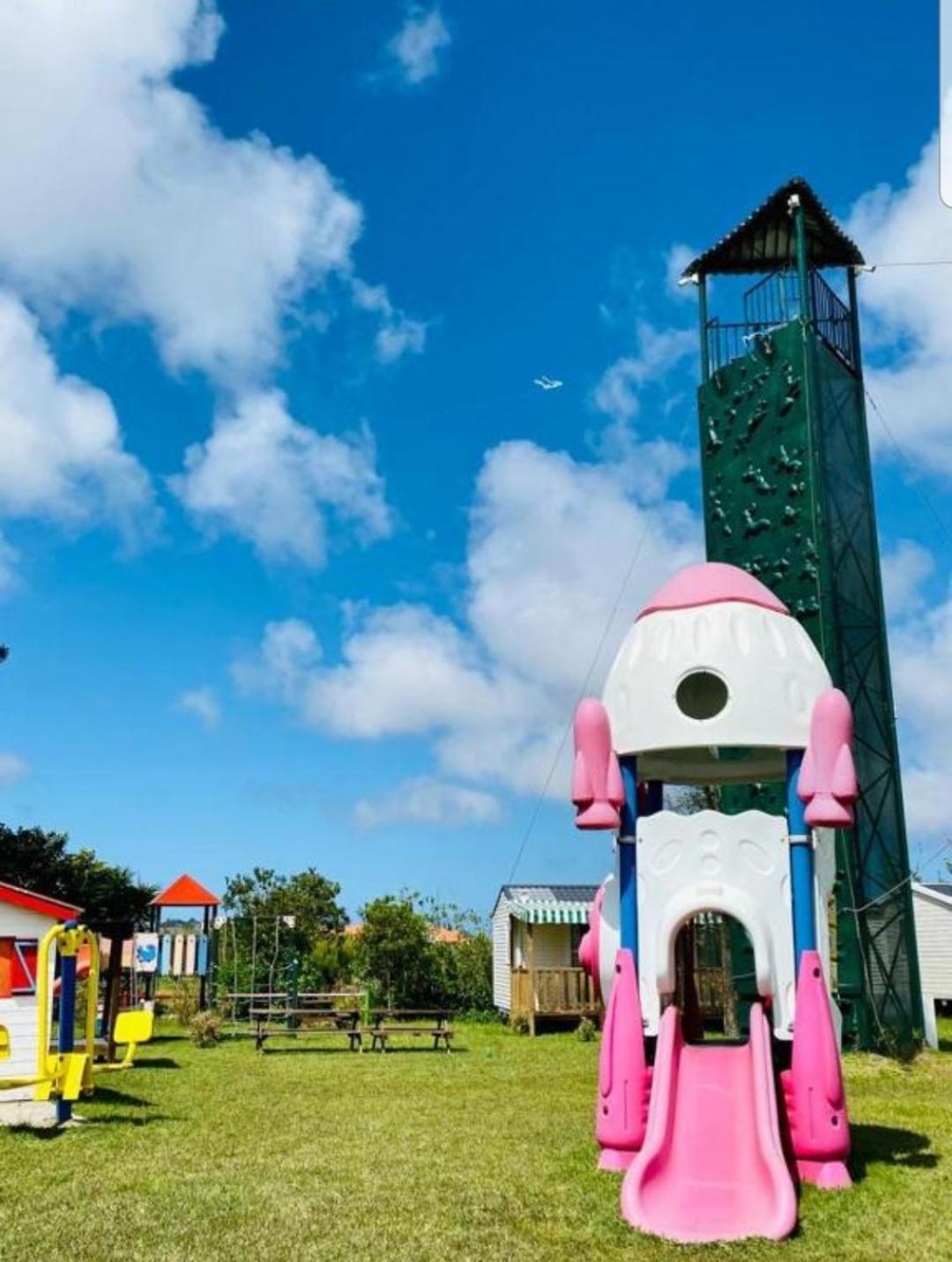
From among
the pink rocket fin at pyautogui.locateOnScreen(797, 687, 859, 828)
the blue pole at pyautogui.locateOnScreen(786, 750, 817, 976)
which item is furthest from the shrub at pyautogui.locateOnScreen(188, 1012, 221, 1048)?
the pink rocket fin at pyautogui.locateOnScreen(797, 687, 859, 828)

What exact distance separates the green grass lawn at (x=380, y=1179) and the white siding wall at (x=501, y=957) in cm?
1413

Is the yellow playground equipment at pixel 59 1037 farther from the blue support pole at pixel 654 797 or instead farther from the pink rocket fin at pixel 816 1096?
the pink rocket fin at pixel 816 1096

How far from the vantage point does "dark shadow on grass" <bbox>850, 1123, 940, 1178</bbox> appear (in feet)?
33.0

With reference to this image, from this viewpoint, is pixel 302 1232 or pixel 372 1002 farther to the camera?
pixel 372 1002

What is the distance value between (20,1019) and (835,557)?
576 inches

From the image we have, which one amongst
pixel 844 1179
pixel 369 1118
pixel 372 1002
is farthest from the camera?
pixel 372 1002

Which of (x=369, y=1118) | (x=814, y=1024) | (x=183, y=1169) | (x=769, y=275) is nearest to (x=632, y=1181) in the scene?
(x=814, y=1024)

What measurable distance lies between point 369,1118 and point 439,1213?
4.60 metres

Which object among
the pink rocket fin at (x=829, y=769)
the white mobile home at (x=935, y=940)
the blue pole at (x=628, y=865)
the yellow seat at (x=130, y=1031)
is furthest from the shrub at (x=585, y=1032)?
the pink rocket fin at (x=829, y=769)

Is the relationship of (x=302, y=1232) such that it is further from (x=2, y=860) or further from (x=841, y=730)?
(x=2, y=860)

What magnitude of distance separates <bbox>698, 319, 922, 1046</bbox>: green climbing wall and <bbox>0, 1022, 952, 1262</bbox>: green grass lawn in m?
3.18

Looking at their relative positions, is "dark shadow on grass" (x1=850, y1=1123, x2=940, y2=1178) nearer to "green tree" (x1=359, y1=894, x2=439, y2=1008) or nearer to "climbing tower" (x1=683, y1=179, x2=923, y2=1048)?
"climbing tower" (x1=683, y1=179, x2=923, y2=1048)

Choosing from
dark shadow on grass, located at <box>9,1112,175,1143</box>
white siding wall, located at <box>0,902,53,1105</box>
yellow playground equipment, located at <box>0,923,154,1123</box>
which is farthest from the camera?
white siding wall, located at <box>0,902,53,1105</box>

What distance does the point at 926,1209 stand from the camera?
→ 848 centimetres
